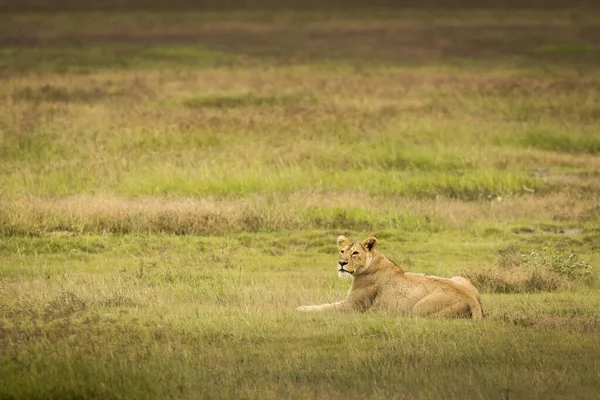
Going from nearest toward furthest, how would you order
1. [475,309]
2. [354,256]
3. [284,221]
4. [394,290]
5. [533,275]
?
[475,309]
[394,290]
[354,256]
[533,275]
[284,221]

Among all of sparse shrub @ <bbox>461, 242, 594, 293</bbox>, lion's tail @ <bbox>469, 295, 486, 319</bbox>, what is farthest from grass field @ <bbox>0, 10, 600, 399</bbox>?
lion's tail @ <bbox>469, 295, 486, 319</bbox>

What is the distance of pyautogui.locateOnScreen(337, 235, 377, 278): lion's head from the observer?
13.9 metres

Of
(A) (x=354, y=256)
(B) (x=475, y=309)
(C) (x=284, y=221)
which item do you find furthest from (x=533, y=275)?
(C) (x=284, y=221)

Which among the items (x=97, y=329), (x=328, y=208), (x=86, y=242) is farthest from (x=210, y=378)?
(x=328, y=208)

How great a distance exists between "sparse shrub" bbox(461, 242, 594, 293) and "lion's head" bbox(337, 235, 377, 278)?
2988 mm

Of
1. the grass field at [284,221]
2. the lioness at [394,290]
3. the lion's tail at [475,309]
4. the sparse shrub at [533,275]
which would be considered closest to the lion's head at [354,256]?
the lioness at [394,290]

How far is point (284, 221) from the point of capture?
2166 cm

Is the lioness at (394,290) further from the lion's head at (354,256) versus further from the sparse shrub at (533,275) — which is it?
the sparse shrub at (533,275)

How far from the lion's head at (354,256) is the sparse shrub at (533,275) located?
2988 millimetres

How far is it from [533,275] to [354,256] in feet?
12.3

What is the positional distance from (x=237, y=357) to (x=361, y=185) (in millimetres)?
15172

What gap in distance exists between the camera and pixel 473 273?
55.1 feet

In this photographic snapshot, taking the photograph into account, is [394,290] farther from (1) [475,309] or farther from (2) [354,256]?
(1) [475,309]

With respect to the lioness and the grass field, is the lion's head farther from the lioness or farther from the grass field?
the grass field
